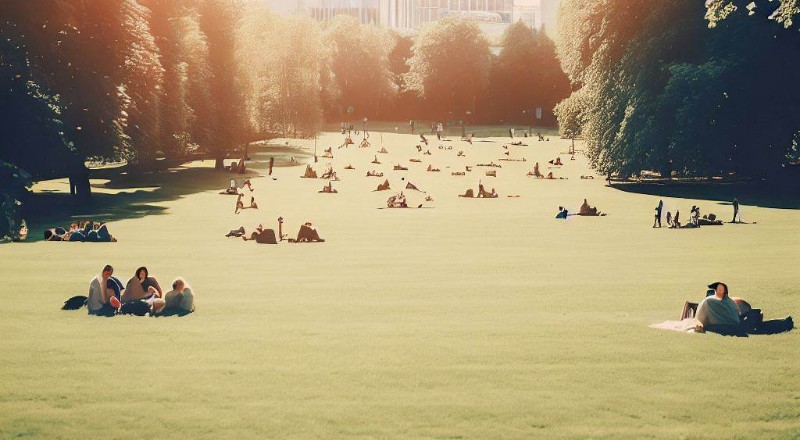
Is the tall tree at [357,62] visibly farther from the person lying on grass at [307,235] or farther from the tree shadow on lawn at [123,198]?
the person lying on grass at [307,235]

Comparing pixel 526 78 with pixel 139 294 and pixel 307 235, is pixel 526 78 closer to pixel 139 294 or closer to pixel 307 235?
pixel 307 235

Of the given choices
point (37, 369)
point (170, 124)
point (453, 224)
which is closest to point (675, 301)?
point (37, 369)

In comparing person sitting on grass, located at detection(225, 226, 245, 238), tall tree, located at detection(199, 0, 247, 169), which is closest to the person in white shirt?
person sitting on grass, located at detection(225, 226, 245, 238)

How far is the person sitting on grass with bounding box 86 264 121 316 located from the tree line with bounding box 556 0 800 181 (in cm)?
4677

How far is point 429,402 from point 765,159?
2153 inches

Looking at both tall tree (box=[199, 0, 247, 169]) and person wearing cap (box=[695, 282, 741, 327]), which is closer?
person wearing cap (box=[695, 282, 741, 327])

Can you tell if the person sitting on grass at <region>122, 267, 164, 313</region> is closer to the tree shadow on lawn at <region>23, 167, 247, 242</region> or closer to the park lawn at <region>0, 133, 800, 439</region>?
the park lawn at <region>0, 133, 800, 439</region>

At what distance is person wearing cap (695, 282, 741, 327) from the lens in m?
20.1

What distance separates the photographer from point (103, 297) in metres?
22.0

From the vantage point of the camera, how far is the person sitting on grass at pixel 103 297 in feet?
71.7

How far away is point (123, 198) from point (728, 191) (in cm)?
4041

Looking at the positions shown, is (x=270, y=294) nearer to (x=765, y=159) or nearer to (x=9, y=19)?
(x=9, y=19)

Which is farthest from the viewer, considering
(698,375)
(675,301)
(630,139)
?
(630,139)

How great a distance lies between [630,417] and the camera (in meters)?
14.5
